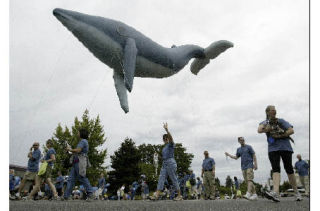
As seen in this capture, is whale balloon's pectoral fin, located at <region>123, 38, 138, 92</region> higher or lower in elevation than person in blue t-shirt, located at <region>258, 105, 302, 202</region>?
higher

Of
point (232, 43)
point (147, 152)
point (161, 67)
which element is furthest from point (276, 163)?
point (147, 152)

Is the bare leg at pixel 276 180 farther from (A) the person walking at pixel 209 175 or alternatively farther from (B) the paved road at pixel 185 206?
(A) the person walking at pixel 209 175

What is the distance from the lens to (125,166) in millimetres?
35875

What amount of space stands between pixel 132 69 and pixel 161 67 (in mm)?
762

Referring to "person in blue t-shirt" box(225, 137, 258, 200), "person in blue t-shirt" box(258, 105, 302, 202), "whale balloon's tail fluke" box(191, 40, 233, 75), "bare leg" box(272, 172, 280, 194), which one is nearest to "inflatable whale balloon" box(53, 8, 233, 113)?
"whale balloon's tail fluke" box(191, 40, 233, 75)

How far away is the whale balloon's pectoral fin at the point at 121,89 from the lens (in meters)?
4.78

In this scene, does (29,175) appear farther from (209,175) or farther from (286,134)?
(286,134)

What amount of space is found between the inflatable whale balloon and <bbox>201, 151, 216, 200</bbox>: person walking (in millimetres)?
6724

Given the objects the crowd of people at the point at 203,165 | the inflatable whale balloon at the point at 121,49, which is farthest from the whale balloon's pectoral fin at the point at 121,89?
the crowd of people at the point at 203,165

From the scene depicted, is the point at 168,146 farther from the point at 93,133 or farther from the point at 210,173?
the point at 93,133

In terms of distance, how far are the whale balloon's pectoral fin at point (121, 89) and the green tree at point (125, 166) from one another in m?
30.7

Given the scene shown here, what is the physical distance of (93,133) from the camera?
27.9 metres

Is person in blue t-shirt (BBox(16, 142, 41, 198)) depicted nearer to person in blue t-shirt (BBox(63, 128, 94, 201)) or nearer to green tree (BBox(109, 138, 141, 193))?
person in blue t-shirt (BBox(63, 128, 94, 201))

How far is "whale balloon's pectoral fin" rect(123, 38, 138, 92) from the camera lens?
181 inches
